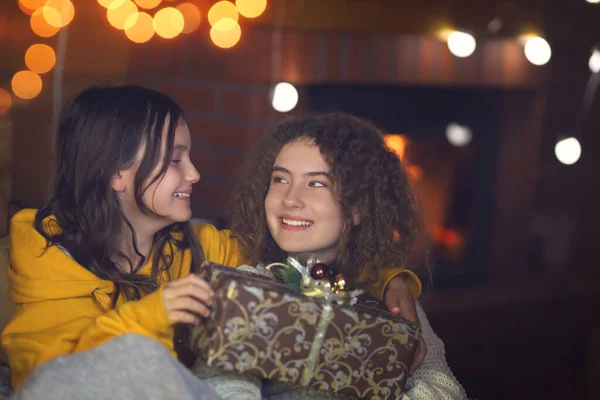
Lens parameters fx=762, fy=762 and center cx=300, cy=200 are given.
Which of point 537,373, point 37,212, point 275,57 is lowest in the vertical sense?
point 537,373

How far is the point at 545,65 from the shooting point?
10.3ft

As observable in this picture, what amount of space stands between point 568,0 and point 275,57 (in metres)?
1.34

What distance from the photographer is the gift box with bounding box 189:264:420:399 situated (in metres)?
1.19

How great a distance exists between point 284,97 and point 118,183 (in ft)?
3.26

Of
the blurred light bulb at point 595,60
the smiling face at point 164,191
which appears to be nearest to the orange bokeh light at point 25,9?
the smiling face at point 164,191

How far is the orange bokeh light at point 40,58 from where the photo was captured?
222 centimetres

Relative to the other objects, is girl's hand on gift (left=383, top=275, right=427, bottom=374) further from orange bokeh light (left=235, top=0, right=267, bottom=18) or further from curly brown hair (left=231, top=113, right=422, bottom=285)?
orange bokeh light (left=235, top=0, right=267, bottom=18)

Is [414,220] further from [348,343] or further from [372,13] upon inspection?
[372,13]

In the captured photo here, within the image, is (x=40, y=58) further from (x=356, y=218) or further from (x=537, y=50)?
(x=537, y=50)

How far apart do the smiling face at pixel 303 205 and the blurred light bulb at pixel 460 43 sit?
1.42 metres

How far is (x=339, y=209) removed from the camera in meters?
1.59

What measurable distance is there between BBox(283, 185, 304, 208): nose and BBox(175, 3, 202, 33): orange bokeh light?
1.08 m

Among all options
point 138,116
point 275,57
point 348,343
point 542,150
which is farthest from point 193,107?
point 542,150

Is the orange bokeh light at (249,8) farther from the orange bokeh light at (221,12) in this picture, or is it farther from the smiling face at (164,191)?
the smiling face at (164,191)
